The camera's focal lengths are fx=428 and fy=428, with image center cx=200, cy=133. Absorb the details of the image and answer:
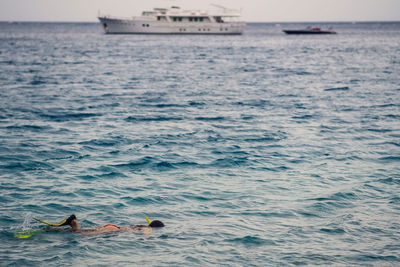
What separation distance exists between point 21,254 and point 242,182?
6.47 metres

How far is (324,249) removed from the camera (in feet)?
28.9

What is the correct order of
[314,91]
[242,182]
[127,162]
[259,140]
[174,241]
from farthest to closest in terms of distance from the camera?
1. [314,91]
2. [259,140]
3. [127,162]
4. [242,182]
5. [174,241]

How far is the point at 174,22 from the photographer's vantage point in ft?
421

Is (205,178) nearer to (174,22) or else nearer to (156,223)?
(156,223)

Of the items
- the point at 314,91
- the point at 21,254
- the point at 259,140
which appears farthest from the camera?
the point at 314,91

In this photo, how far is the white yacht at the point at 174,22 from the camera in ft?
417

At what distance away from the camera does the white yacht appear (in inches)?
5000

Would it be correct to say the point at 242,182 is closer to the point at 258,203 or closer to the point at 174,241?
the point at 258,203

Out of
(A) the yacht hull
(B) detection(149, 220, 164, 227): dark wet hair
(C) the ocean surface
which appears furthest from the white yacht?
(B) detection(149, 220, 164, 227): dark wet hair

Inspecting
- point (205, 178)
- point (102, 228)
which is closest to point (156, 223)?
point (102, 228)

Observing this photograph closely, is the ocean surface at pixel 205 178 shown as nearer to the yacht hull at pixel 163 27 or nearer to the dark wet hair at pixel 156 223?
the dark wet hair at pixel 156 223

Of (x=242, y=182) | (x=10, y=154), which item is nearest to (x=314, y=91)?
(x=242, y=182)

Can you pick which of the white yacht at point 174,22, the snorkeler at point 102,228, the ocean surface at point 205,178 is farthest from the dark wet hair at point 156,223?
the white yacht at point 174,22

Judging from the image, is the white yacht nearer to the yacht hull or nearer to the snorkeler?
the yacht hull
